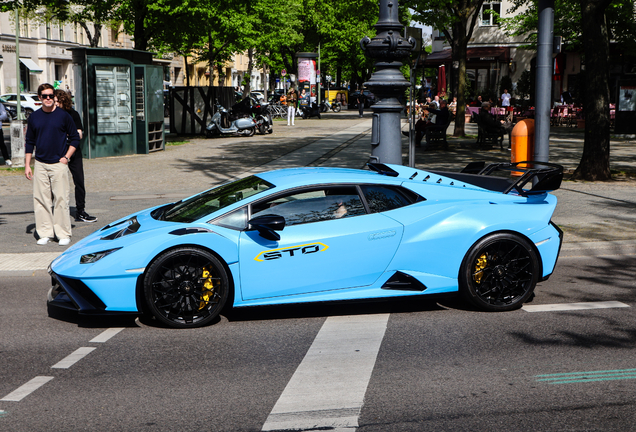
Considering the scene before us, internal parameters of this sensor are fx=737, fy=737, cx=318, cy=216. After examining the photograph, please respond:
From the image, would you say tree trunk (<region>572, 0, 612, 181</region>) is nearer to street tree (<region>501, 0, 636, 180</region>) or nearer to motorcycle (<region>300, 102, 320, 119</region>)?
street tree (<region>501, 0, 636, 180</region>)

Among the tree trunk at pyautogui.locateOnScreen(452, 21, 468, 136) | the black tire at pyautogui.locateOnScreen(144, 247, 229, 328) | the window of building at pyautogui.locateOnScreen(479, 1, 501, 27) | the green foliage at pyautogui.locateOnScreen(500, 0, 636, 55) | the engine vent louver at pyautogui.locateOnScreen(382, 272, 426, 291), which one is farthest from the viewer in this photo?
the window of building at pyautogui.locateOnScreen(479, 1, 501, 27)

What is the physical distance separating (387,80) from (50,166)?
427 cm

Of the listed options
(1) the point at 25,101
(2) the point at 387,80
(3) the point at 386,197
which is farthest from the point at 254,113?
(3) the point at 386,197

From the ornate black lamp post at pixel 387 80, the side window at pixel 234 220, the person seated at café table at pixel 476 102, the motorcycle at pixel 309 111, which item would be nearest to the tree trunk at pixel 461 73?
the person seated at café table at pixel 476 102

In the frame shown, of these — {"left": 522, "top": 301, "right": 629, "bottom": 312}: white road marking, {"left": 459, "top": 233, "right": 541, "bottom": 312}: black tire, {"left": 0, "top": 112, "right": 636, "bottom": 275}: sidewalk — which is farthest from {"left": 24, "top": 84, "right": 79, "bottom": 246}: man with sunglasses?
{"left": 522, "top": 301, "right": 629, "bottom": 312}: white road marking

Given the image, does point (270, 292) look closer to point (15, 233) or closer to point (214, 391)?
point (214, 391)

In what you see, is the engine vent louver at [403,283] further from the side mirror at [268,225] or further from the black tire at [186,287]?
the black tire at [186,287]

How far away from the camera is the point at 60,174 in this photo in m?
9.01

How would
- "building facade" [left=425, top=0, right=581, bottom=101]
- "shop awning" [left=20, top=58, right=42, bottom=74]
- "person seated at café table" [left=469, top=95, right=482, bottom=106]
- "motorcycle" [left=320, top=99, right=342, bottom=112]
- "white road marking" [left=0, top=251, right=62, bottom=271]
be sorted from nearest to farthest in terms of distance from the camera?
"white road marking" [left=0, top=251, right=62, bottom=271] < "person seated at café table" [left=469, top=95, right=482, bottom=106] < "building facade" [left=425, top=0, right=581, bottom=101] < "shop awning" [left=20, top=58, right=42, bottom=74] < "motorcycle" [left=320, top=99, right=342, bottom=112]

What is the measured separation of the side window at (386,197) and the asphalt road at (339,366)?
0.93 m

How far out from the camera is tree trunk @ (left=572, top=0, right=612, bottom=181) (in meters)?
13.3

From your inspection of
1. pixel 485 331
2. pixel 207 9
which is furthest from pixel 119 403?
pixel 207 9

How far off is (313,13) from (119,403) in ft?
182

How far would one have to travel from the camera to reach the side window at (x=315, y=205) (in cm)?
574
